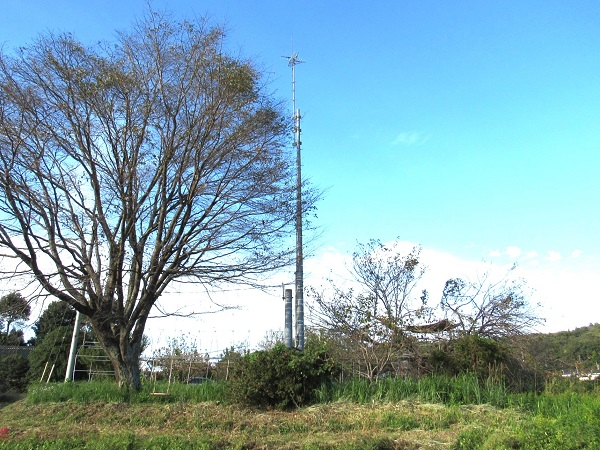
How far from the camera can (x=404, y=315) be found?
13484 millimetres

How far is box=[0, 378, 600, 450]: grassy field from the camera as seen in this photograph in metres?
6.27

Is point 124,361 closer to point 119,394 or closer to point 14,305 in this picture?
point 119,394

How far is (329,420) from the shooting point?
788 cm

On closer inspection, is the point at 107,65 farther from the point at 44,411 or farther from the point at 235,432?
the point at 235,432

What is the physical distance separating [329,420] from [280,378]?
1698 millimetres

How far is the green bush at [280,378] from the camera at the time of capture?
30.3ft

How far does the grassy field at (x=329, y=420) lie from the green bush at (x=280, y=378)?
27cm

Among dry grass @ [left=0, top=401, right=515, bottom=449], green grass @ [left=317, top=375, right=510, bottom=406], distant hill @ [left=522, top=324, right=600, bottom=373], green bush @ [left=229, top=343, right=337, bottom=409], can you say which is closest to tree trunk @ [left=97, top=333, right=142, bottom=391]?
dry grass @ [left=0, top=401, right=515, bottom=449]

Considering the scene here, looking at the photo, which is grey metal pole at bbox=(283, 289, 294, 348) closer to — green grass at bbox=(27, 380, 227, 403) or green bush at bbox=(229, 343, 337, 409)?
green bush at bbox=(229, 343, 337, 409)

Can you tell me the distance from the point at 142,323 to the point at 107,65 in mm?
5826

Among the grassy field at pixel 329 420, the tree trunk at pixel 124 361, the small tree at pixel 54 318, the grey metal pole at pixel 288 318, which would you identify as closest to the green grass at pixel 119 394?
the grassy field at pixel 329 420

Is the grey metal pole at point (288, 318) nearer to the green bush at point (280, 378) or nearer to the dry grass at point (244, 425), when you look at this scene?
the green bush at point (280, 378)

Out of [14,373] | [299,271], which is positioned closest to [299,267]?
[299,271]

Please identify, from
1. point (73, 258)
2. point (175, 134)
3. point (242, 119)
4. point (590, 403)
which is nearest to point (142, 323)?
point (73, 258)
